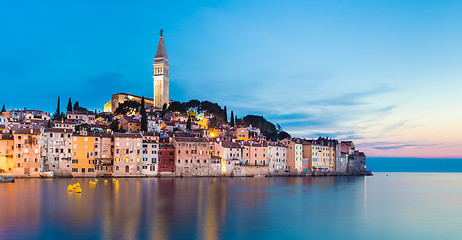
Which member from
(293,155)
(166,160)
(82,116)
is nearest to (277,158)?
(293,155)

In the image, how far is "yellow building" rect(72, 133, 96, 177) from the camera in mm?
59156

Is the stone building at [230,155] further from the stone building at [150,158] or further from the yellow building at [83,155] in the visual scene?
the yellow building at [83,155]

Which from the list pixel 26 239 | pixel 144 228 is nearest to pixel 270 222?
pixel 144 228

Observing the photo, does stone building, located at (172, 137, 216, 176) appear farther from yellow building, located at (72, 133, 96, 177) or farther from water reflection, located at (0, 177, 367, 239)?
water reflection, located at (0, 177, 367, 239)

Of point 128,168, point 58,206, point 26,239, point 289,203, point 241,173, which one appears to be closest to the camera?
point 26,239

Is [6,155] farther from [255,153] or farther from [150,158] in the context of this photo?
[255,153]

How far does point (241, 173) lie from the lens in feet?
237

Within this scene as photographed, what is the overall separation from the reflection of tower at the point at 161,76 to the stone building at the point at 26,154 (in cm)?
6458

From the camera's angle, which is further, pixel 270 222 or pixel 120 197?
pixel 120 197

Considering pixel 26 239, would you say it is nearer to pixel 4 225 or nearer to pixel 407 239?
pixel 4 225

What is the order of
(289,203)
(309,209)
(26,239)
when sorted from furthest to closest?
(289,203)
(309,209)
(26,239)

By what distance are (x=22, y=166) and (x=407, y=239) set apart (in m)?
51.3

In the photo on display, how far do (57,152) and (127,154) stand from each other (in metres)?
9.80

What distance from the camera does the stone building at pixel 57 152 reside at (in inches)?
2281
